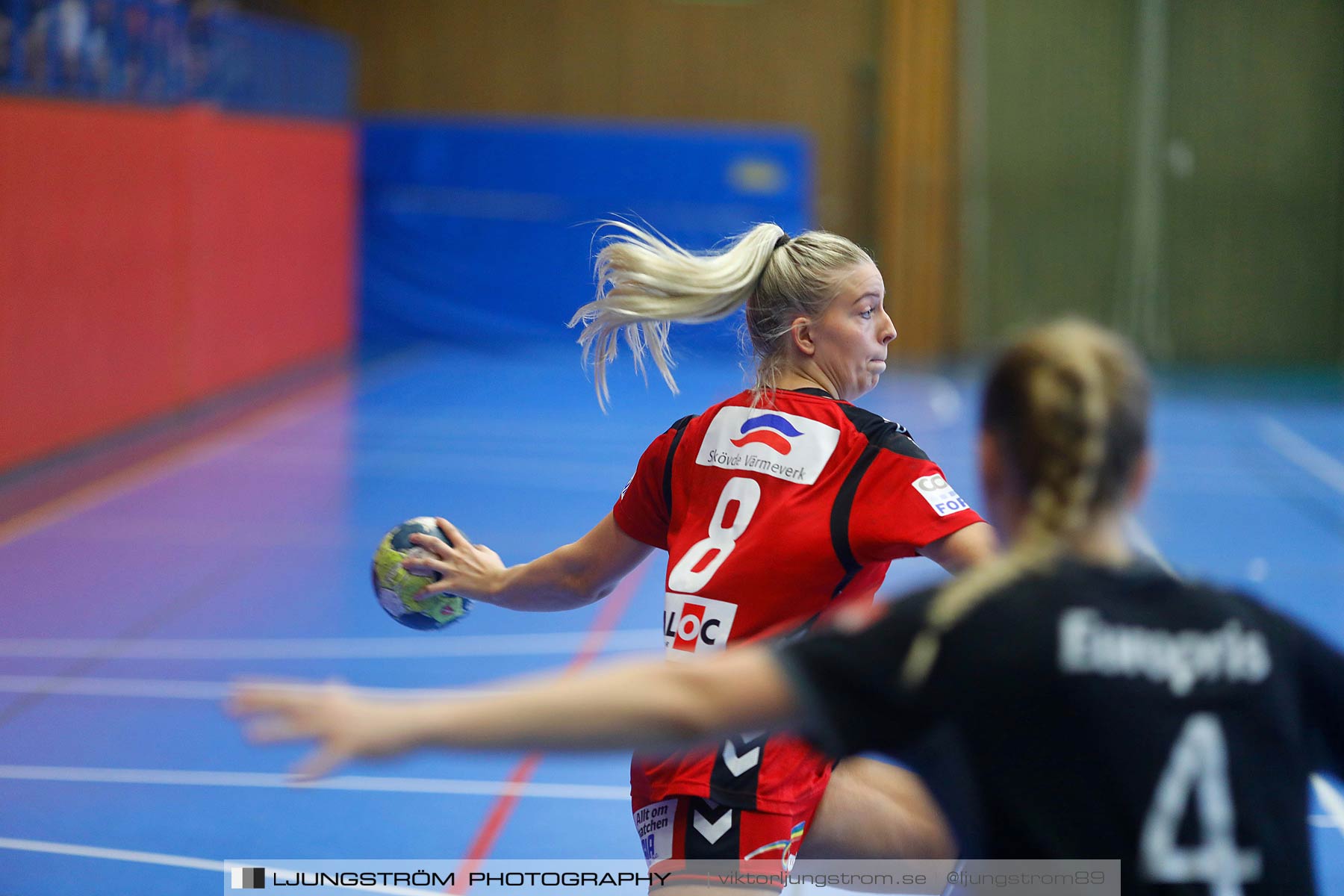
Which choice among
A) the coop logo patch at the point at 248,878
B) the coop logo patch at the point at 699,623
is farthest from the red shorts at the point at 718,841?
the coop logo patch at the point at 248,878

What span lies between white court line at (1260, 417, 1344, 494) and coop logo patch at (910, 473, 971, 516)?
7632 mm

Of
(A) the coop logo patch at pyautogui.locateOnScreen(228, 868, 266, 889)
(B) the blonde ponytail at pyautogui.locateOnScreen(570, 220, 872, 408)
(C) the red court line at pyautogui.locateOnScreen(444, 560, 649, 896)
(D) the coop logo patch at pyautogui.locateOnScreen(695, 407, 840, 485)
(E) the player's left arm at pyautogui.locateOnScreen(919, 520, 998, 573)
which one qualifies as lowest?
(C) the red court line at pyautogui.locateOnScreen(444, 560, 649, 896)

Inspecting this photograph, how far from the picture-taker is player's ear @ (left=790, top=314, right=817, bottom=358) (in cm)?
250

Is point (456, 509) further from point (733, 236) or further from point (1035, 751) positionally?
point (1035, 751)

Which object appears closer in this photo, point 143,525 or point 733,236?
point 733,236

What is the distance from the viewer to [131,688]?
496cm

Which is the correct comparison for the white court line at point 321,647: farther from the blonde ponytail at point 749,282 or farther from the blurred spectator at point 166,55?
the blurred spectator at point 166,55

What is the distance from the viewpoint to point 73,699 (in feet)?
15.8

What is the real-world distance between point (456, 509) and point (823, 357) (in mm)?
5604

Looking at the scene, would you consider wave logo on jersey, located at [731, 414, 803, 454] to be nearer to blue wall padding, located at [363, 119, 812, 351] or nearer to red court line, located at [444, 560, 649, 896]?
red court line, located at [444, 560, 649, 896]

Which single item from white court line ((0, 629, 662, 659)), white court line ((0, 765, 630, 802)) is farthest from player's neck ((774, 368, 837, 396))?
white court line ((0, 629, 662, 659))

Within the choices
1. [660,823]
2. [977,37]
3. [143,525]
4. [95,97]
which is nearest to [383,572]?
[660,823]

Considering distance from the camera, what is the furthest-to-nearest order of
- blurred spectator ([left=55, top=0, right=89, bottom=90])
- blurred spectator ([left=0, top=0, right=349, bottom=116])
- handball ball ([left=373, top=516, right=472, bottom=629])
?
blurred spectator ([left=55, top=0, right=89, bottom=90]) < blurred spectator ([left=0, top=0, right=349, bottom=116]) < handball ball ([left=373, top=516, right=472, bottom=629])

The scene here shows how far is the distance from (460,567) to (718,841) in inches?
28.8
